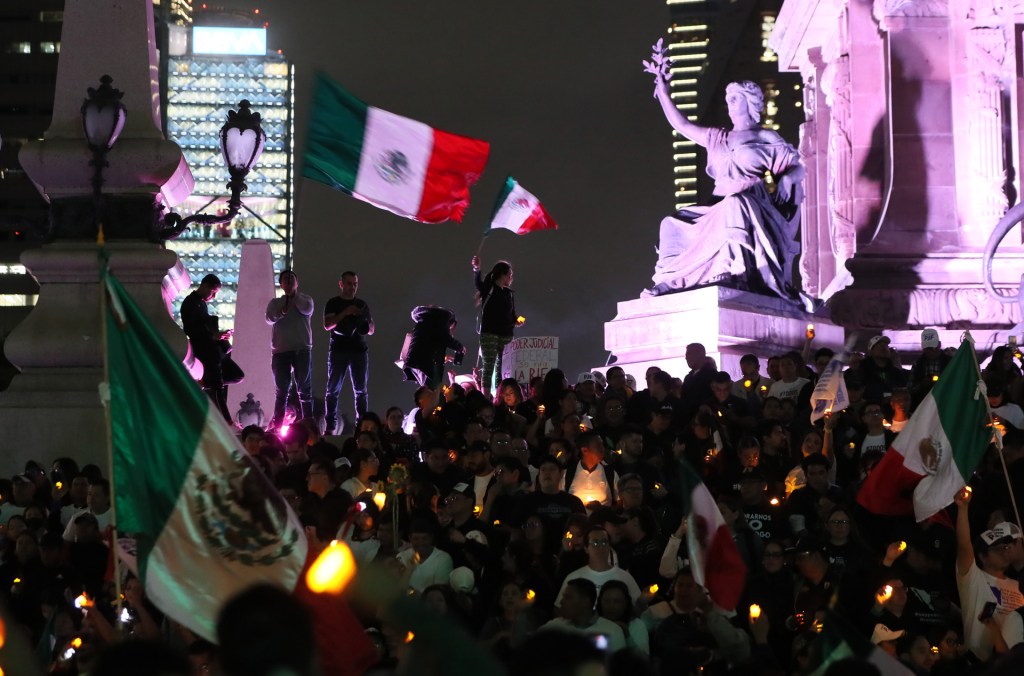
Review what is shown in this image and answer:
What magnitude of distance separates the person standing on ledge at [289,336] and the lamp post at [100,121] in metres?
2.71

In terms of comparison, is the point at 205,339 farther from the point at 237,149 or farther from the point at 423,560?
the point at 423,560

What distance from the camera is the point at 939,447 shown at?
1252 cm

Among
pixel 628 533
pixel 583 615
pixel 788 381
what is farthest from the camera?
pixel 788 381

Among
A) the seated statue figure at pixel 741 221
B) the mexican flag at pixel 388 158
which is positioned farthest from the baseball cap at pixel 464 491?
the seated statue figure at pixel 741 221

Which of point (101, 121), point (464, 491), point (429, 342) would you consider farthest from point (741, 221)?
point (464, 491)

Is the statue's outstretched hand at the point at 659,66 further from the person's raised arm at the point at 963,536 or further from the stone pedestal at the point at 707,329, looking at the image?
the person's raised arm at the point at 963,536

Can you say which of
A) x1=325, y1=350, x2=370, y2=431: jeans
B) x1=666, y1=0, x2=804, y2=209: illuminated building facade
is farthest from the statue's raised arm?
x1=666, y1=0, x2=804, y2=209: illuminated building facade

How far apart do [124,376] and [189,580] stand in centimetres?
91

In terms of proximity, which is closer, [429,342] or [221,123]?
[429,342]

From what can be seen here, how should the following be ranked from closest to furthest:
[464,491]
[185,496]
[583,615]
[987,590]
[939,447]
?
[185,496]
[583,615]
[987,590]
[939,447]
[464,491]

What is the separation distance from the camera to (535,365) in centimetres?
2053

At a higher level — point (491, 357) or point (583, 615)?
point (491, 357)

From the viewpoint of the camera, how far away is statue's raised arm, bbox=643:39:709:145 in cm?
2531

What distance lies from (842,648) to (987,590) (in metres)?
4.57
